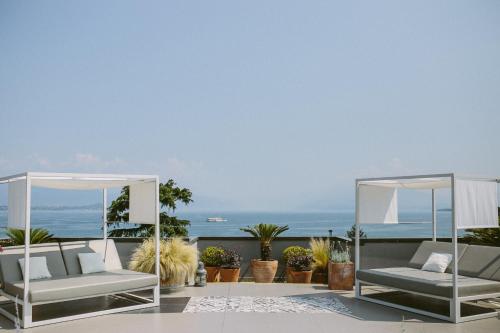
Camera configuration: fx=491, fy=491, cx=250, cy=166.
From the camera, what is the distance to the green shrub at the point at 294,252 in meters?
9.68

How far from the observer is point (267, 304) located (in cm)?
739

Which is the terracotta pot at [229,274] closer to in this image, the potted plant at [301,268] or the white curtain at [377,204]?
the potted plant at [301,268]

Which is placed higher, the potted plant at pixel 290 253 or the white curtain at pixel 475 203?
the white curtain at pixel 475 203

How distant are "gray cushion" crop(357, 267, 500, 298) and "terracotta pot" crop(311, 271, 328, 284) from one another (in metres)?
1.54

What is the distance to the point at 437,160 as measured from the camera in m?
56.8

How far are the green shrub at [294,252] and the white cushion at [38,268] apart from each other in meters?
4.48

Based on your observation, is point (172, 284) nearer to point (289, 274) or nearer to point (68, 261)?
point (68, 261)

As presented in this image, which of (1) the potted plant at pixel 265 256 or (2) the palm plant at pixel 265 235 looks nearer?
(1) the potted plant at pixel 265 256

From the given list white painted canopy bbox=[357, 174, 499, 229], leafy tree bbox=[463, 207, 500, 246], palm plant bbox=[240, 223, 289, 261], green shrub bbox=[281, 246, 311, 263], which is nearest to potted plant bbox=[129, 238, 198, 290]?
palm plant bbox=[240, 223, 289, 261]

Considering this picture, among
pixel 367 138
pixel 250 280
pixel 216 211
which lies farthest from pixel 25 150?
pixel 216 211

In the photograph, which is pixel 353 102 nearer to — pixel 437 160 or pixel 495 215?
pixel 437 160

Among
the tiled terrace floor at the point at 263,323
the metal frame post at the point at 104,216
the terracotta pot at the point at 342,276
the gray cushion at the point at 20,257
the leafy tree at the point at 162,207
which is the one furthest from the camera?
the leafy tree at the point at 162,207

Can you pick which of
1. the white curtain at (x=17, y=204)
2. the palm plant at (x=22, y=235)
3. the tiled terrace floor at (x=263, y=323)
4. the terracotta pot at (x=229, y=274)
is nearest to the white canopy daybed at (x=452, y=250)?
the tiled terrace floor at (x=263, y=323)

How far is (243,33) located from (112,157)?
69.7ft
